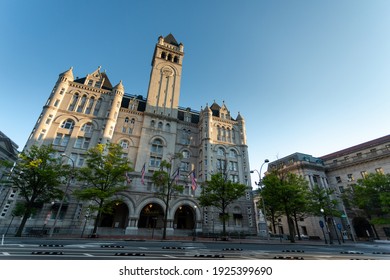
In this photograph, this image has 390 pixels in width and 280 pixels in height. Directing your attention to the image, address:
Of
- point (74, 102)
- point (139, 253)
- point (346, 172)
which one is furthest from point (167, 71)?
point (346, 172)

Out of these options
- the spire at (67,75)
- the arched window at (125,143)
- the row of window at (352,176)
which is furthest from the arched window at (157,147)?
the row of window at (352,176)

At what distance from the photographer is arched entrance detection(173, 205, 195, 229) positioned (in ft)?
125

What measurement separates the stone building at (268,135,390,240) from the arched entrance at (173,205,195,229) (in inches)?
798

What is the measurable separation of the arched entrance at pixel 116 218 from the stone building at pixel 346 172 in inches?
1242

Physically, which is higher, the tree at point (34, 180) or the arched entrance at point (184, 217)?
the tree at point (34, 180)

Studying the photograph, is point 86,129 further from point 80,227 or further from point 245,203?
point 245,203

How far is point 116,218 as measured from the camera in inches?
1339

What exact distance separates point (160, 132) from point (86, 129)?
15153 millimetres

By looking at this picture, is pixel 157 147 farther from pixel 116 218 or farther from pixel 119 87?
pixel 119 87

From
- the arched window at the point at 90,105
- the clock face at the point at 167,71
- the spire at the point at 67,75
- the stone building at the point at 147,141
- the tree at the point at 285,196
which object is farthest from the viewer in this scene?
the clock face at the point at 167,71

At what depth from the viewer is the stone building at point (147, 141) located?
101 ft

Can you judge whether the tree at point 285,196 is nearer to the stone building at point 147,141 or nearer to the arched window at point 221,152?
the stone building at point 147,141

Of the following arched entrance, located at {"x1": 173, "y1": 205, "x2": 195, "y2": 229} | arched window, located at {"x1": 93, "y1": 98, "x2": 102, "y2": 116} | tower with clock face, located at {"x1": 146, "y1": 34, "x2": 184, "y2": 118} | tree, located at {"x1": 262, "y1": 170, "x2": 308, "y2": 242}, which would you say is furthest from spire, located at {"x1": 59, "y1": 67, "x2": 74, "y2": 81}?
tree, located at {"x1": 262, "y1": 170, "x2": 308, "y2": 242}

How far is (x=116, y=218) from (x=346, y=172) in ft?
184
